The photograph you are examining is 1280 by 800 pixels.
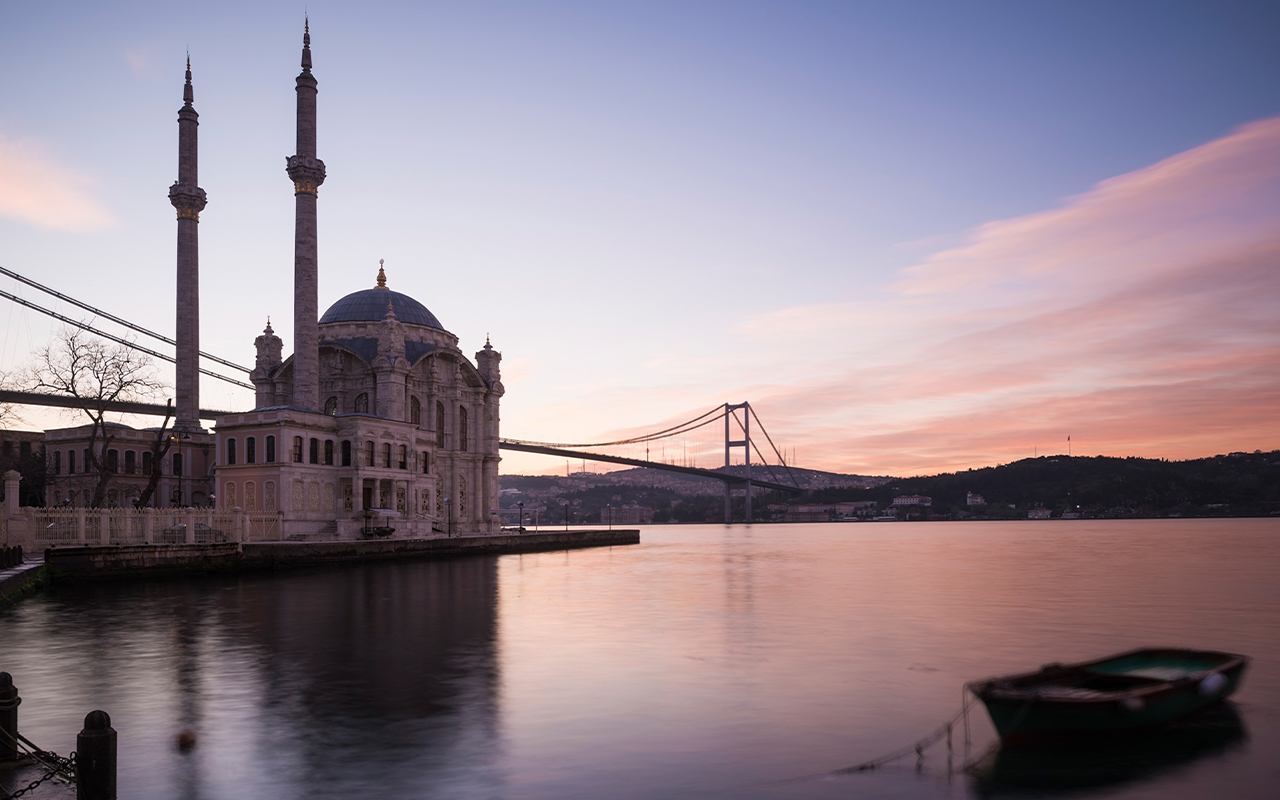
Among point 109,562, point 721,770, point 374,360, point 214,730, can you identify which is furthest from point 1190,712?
point 374,360

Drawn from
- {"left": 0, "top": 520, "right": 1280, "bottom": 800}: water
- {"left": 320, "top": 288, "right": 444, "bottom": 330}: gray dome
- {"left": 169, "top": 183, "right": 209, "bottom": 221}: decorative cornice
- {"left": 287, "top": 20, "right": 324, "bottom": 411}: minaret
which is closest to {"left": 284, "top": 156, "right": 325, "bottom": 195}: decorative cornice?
{"left": 287, "top": 20, "right": 324, "bottom": 411}: minaret

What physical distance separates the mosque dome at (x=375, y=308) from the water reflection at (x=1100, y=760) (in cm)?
5589

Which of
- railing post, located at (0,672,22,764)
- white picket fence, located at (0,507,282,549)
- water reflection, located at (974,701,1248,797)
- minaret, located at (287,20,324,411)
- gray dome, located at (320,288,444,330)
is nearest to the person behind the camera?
railing post, located at (0,672,22,764)

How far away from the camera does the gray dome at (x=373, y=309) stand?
6338 centimetres

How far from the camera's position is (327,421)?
166 feet

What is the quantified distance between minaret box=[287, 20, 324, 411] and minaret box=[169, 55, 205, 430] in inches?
293

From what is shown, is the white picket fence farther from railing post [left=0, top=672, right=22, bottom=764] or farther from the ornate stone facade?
railing post [left=0, top=672, right=22, bottom=764]

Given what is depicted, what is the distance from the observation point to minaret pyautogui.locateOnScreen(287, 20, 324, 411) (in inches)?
2047

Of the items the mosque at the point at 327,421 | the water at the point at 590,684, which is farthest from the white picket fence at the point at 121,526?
the mosque at the point at 327,421

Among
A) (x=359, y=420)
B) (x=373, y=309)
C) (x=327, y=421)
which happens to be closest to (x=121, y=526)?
(x=327, y=421)

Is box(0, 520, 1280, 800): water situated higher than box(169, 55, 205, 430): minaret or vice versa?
box(169, 55, 205, 430): minaret

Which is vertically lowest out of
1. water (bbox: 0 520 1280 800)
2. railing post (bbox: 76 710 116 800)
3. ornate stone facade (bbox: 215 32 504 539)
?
water (bbox: 0 520 1280 800)

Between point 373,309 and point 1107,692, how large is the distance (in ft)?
187

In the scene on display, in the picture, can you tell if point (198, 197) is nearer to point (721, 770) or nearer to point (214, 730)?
point (214, 730)
